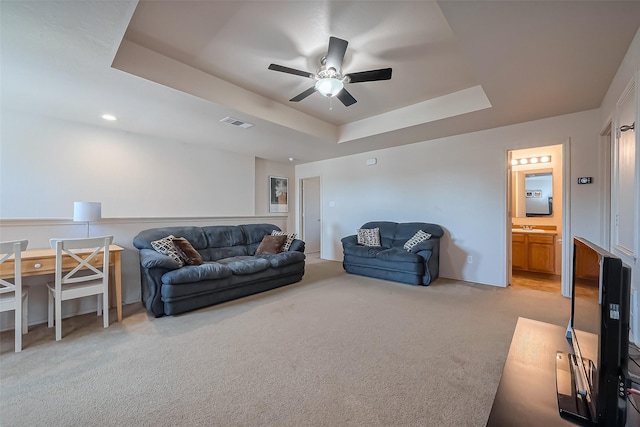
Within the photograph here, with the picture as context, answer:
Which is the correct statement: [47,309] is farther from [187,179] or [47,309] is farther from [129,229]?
[187,179]

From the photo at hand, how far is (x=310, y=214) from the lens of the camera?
719 centimetres

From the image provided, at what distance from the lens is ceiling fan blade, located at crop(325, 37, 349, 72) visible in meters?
2.08

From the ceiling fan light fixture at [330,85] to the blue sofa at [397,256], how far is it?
8.57 ft

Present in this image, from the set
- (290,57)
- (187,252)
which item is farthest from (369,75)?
(187,252)

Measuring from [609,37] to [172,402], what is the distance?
12.7ft

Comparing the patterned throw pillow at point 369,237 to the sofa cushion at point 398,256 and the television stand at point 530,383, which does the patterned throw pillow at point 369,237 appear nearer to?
the sofa cushion at point 398,256

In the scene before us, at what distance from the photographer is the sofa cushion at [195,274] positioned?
2.91 m

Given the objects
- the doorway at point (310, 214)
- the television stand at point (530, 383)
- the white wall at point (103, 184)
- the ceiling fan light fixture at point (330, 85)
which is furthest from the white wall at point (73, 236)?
the television stand at point (530, 383)

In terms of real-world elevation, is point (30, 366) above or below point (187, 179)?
below

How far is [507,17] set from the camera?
176 cm

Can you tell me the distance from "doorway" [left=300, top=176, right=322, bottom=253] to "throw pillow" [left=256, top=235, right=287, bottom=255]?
252 centimetres

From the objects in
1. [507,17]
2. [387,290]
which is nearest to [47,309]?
[387,290]

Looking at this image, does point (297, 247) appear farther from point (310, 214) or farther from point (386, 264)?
point (310, 214)

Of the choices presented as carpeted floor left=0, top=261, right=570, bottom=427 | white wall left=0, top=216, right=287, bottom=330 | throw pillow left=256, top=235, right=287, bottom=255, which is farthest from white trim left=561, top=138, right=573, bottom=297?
white wall left=0, top=216, right=287, bottom=330
